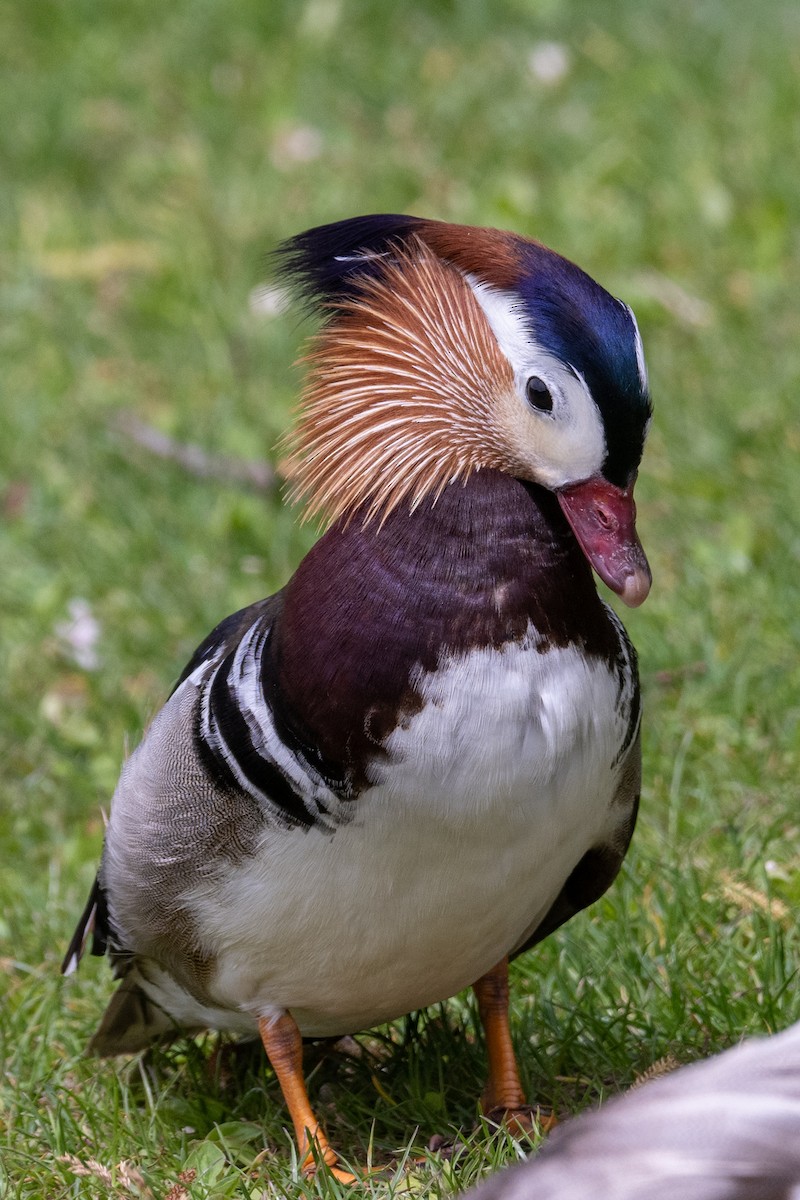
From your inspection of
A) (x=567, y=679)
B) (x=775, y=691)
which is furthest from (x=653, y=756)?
(x=567, y=679)

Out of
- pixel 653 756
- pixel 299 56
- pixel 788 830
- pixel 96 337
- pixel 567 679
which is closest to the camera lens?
pixel 567 679

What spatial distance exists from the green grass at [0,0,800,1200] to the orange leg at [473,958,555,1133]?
3.4 inches

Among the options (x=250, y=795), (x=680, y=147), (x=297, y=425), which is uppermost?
(x=680, y=147)

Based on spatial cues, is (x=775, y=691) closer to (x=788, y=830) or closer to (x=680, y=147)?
(x=788, y=830)

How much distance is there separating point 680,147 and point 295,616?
4404 mm

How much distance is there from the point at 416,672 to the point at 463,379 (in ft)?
1.57

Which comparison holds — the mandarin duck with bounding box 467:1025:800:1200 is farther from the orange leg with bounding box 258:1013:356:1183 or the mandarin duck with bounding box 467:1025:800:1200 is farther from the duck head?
the orange leg with bounding box 258:1013:356:1183

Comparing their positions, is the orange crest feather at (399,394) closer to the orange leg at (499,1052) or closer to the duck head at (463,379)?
the duck head at (463,379)

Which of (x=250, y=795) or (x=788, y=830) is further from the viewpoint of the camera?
(x=788, y=830)

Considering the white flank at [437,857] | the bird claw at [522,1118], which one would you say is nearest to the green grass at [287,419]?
the bird claw at [522,1118]

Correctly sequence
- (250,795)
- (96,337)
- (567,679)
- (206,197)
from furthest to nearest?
(206,197)
(96,337)
(250,795)
(567,679)

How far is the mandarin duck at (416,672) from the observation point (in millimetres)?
2496

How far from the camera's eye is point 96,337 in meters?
6.35

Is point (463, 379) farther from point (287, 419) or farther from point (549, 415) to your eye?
point (287, 419)
